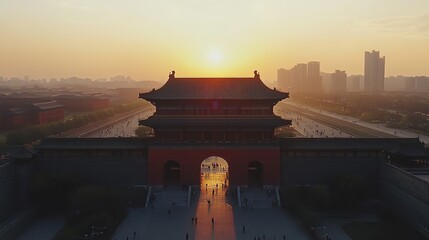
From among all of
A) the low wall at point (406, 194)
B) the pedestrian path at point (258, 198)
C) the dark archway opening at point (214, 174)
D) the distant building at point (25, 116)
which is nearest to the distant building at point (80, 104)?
the distant building at point (25, 116)

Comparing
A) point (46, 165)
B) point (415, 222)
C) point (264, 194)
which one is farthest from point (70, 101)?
point (415, 222)

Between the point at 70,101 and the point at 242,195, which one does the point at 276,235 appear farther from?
the point at 70,101

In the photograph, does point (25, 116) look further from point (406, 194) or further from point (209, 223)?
point (406, 194)

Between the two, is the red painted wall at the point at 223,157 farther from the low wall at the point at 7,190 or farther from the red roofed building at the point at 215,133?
the low wall at the point at 7,190

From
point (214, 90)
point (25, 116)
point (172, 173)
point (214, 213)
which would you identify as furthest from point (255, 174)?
point (25, 116)

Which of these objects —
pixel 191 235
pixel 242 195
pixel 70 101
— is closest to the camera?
pixel 191 235

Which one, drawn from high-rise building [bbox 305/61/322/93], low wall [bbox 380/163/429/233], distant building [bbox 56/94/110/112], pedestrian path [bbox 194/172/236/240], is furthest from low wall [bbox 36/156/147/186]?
high-rise building [bbox 305/61/322/93]
